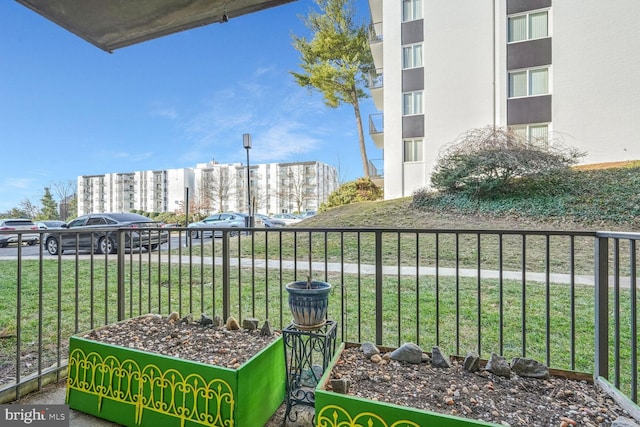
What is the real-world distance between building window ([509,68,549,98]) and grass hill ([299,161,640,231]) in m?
2.65

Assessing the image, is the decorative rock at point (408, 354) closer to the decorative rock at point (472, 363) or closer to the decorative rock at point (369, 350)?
the decorative rock at point (369, 350)

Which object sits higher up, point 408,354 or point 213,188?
point 213,188

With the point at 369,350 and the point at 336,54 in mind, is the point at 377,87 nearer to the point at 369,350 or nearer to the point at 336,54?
the point at 336,54

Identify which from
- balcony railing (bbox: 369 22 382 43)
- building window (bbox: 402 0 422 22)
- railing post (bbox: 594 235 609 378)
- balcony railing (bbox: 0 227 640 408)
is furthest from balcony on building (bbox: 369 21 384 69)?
railing post (bbox: 594 235 609 378)

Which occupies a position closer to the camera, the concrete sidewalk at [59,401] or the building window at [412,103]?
the concrete sidewalk at [59,401]

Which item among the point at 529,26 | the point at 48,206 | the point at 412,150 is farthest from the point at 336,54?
the point at 48,206

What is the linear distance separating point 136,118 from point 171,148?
9.81m

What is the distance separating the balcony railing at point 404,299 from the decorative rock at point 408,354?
0.35m

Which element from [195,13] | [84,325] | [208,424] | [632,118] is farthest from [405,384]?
[632,118]

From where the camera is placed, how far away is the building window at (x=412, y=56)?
11156 mm

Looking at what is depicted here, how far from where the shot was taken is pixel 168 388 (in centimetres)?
152

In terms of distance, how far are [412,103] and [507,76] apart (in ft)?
9.48

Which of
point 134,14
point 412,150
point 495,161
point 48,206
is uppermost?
point 412,150

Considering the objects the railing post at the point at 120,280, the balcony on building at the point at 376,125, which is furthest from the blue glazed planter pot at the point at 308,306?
the balcony on building at the point at 376,125
